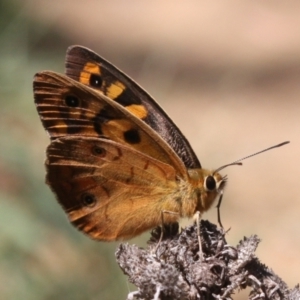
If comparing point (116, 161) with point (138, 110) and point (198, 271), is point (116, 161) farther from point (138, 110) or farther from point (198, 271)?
point (198, 271)

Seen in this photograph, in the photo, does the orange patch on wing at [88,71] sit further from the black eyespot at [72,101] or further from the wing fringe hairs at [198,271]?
the wing fringe hairs at [198,271]

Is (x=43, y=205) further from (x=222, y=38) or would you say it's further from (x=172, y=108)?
(x=222, y=38)

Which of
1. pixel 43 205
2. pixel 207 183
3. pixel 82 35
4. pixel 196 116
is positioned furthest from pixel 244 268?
pixel 82 35

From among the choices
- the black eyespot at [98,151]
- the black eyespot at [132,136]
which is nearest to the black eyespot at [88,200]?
the black eyespot at [98,151]

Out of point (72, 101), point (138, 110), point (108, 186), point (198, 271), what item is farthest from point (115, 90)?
point (198, 271)

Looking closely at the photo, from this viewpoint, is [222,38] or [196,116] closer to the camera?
[196,116]

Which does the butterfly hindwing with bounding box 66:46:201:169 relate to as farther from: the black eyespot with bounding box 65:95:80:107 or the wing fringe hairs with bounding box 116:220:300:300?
the wing fringe hairs with bounding box 116:220:300:300

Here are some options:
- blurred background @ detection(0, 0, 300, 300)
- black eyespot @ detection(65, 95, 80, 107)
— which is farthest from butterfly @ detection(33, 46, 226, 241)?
blurred background @ detection(0, 0, 300, 300)
